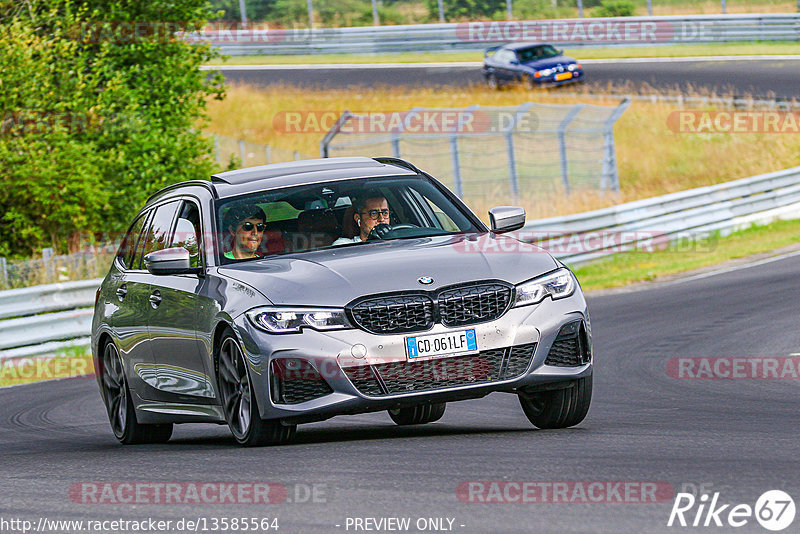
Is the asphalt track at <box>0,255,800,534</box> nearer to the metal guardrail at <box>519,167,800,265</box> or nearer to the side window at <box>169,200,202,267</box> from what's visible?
the side window at <box>169,200,202,267</box>

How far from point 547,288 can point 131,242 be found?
3694mm

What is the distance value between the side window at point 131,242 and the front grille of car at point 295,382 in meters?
2.96

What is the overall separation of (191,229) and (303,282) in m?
1.64

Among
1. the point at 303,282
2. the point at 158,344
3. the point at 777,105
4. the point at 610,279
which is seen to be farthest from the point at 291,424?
the point at 777,105

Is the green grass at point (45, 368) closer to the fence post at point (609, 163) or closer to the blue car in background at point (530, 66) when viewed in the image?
the fence post at point (609, 163)

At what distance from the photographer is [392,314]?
745 cm

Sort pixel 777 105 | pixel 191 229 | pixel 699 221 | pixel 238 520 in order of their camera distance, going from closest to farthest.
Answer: pixel 238 520, pixel 191 229, pixel 699 221, pixel 777 105

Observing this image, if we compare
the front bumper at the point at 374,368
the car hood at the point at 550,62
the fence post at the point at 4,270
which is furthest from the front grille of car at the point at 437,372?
the car hood at the point at 550,62

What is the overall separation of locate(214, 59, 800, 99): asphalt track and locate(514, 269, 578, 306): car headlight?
28.6 metres

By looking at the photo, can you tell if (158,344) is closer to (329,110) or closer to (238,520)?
(238,520)

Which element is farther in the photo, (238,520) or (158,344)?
(158,344)

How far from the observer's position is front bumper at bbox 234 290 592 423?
24.3 ft

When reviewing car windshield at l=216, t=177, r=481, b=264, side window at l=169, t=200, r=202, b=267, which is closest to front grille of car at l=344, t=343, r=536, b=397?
car windshield at l=216, t=177, r=481, b=264

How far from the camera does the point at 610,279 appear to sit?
2034 centimetres
